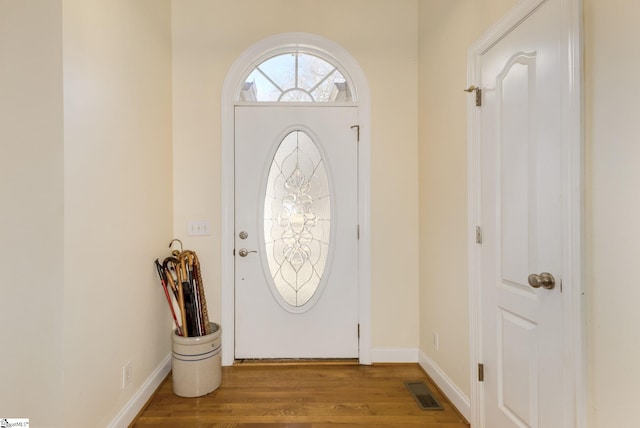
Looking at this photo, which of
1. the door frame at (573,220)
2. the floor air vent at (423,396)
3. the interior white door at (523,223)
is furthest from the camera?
the floor air vent at (423,396)

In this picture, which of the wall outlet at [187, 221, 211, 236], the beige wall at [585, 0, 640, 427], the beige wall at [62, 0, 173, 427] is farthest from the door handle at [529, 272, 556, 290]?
the wall outlet at [187, 221, 211, 236]

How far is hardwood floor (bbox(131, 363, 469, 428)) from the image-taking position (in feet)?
5.84

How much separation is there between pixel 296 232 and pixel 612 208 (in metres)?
1.88

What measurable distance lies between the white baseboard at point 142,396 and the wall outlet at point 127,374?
11cm

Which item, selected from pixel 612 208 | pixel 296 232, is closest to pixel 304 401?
pixel 296 232

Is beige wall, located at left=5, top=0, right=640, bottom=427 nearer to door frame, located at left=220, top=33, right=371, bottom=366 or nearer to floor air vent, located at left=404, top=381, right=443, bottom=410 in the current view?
door frame, located at left=220, top=33, right=371, bottom=366

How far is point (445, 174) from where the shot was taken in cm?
205

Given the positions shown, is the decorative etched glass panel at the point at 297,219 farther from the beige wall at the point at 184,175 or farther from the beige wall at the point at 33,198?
the beige wall at the point at 33,198

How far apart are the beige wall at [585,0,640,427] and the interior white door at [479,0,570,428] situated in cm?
10

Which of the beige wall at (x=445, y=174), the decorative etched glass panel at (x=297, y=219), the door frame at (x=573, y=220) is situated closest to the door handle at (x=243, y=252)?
the decorative etched glass panel at (x=297, y=219)

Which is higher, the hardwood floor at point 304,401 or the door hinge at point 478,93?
the door hinge at point 478,93

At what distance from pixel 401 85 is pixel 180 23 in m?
1.79

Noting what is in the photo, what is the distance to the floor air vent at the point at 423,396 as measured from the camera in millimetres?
1926

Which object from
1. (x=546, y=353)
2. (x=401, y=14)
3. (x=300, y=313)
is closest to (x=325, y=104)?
(x=401, y=14)
